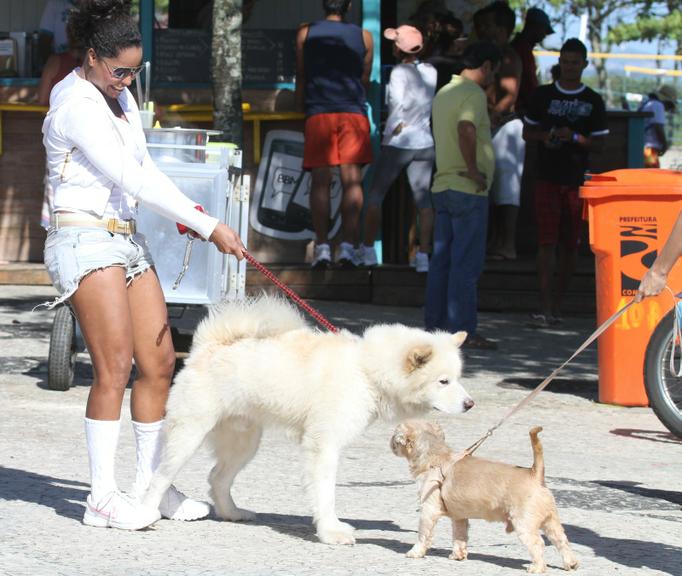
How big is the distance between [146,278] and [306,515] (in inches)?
49.5

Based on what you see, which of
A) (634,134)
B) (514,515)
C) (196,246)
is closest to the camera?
(514,515)

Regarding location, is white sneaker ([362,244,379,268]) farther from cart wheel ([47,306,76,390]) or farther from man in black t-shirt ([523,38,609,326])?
cart wheel ([47,306,76,390])

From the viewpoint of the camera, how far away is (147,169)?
577 centimetres

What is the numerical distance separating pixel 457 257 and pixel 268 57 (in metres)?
4.37

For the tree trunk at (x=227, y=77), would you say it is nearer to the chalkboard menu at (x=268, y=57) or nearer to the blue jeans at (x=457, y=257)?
the chalkboard menu at (x=268, y=57)

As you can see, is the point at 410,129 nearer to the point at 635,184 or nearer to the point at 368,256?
the point at 368,256

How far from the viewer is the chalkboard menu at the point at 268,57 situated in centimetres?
1387

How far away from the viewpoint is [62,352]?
8664 millimetres

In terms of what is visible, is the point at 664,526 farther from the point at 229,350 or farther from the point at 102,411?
the point at 102,411

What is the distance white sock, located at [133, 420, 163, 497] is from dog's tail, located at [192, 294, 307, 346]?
1.33 feet

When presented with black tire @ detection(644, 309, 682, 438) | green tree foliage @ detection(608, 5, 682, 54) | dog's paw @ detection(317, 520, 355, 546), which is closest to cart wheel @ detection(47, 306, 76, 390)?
black tire @ detection(644, 309, 682, 438)

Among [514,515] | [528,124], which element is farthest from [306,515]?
[528,124]

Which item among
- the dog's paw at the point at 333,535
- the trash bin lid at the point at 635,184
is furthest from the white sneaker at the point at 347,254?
the dog's paw at the point at 333,535

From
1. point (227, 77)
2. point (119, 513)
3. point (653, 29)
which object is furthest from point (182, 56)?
point (653, 29)
